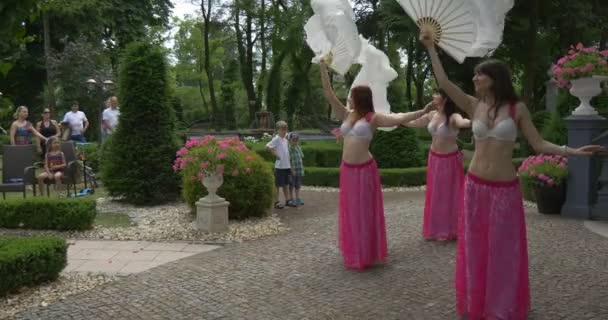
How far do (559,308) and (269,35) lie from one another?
36.7 m

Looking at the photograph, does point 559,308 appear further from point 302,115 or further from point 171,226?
point 302,115

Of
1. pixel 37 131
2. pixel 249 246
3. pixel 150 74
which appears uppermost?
pixel 150 74

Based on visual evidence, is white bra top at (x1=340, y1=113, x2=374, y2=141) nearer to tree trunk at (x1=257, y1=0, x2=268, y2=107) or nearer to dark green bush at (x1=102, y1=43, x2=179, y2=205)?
dark green bush at (x1=102, y1=43, x2=179, y2=205)

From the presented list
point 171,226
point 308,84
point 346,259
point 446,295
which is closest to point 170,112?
point 171,226

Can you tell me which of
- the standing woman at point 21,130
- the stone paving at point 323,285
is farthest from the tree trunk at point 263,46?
the stone paving at point 323,285

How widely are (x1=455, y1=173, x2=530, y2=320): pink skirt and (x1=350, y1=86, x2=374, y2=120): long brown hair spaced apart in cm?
175

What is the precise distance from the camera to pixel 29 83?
102 ft

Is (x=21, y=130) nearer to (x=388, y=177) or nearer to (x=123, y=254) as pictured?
(x=123, y=254)

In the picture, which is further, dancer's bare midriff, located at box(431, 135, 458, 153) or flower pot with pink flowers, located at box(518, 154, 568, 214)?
flower pot with pink flowers, located at box(518, 154, 568, 214)

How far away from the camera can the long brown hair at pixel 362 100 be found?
219 inches

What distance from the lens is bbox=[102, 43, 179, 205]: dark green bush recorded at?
10.1 m

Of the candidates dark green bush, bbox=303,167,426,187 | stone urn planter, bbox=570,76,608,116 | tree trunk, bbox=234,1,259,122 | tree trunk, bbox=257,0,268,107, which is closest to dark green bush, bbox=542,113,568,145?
dark green bush, bbox=303,167,426,187

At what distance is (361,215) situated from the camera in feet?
18.3

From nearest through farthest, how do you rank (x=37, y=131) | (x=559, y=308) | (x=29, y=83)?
(x=559, y=308), (x=37, y=131), (x=29, y=83)
